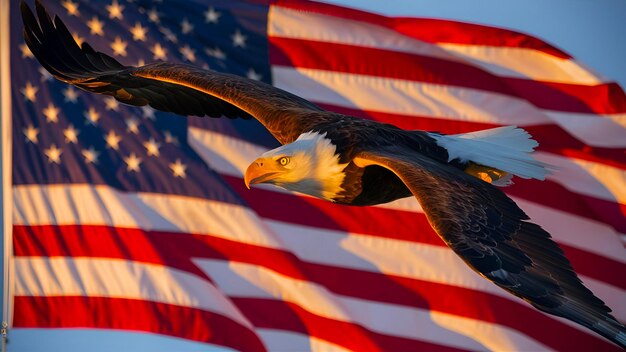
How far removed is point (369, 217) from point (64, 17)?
8.03 feet

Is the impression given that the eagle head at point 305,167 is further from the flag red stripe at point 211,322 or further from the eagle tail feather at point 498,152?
the flag red stripe at point 211,322

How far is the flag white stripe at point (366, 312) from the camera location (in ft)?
32.7

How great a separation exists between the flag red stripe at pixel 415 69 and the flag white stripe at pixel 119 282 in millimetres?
1601

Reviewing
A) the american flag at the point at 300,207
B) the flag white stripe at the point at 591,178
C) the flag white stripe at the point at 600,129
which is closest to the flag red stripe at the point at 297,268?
the american flag at the point at 300,207

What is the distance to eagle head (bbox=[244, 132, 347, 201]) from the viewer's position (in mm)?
7551

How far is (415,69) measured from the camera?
10266 mm

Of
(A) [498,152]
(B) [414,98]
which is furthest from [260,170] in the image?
(B) [414,98]

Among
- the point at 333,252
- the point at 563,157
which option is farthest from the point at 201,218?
the point at 563,157

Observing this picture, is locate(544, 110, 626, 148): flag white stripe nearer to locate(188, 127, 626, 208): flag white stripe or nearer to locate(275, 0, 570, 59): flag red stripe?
locate(188, 127, 626, 208): flag white stripe

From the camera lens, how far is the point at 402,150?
290 inches

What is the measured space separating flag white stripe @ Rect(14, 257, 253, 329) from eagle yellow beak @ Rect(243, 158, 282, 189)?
8.33 feet

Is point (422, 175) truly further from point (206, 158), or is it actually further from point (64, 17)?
point (64, 17)

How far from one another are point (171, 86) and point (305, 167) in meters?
1.60

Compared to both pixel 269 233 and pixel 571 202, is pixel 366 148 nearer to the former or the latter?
pixel 269 233
